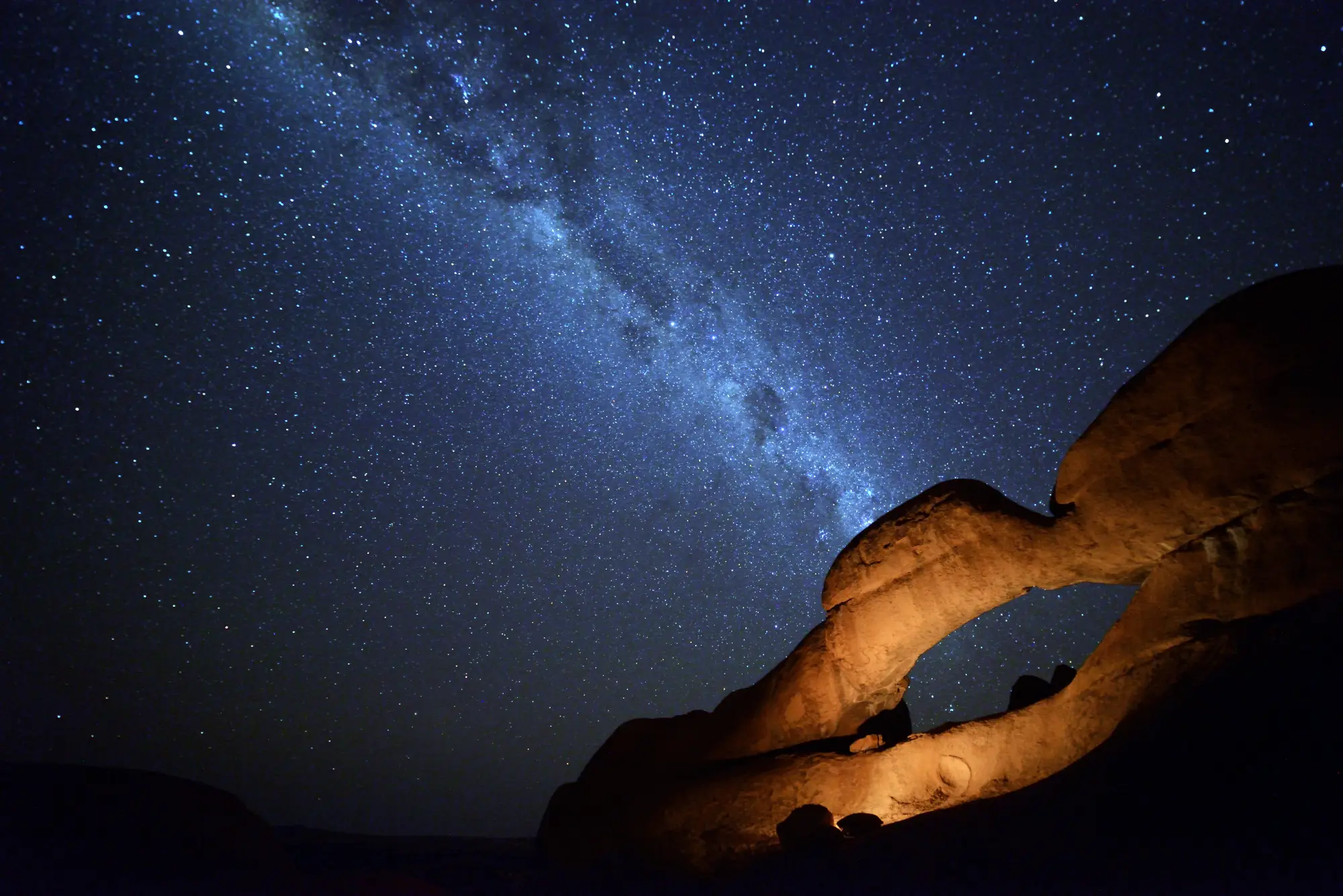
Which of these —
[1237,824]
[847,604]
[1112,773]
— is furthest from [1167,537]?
[847,604]

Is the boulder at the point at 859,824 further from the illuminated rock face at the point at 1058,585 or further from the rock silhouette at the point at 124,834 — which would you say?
the rock silhouette at the point at 124,834

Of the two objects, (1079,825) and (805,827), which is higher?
(1079,825)

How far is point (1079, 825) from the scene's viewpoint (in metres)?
4.74

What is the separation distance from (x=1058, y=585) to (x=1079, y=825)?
3.95 metres

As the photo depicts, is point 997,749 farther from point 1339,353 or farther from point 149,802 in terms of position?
point 149,802

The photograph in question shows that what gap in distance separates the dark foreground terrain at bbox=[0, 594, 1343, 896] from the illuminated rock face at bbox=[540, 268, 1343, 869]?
2.77ft

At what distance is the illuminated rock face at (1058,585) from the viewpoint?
19.1 feet

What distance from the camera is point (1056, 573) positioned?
25.9ft

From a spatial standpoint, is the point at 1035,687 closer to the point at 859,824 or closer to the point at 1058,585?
the point at 1058,585

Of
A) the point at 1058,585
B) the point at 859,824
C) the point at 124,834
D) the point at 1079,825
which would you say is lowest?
the point at 859,824

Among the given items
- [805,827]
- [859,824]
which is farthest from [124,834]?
[859,824]

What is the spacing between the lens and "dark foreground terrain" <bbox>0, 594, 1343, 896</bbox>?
3908 millimetres

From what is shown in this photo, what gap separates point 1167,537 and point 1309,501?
125cm

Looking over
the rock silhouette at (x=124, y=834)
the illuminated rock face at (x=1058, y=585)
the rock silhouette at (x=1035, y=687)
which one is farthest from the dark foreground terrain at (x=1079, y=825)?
the rock silhouette at (x=1035, y=687)
